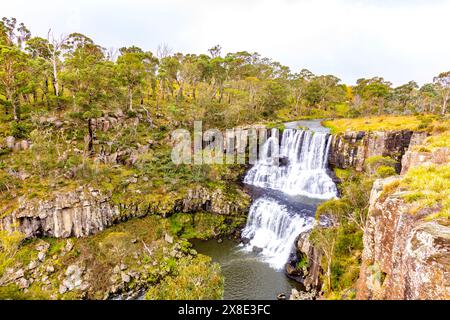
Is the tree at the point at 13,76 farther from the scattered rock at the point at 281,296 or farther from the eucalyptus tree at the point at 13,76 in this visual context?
the scattered rock at the point at 281,296

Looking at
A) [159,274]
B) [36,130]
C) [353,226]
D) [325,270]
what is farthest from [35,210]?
[353,226]

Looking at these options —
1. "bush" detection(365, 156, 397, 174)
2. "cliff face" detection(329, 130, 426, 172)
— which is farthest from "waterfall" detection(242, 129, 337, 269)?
"bush" detection(365, 156, 397, 174)

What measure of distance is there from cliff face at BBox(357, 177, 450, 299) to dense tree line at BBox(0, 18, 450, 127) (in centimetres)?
3421

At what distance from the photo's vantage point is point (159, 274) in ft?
77.0

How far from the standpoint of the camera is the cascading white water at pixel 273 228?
83.4ft

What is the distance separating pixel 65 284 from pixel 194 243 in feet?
42.7

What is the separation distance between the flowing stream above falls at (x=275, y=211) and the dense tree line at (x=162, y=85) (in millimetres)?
12910

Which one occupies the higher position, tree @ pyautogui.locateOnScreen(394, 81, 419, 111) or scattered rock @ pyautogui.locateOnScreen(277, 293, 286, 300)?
tree @ pyautogui.locateOnScreen(394, 81, 419, 111)

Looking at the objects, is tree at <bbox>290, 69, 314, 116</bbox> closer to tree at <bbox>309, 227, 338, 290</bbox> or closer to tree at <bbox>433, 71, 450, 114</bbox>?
tree at <bbox>433, 71, 450, 114</bbox>

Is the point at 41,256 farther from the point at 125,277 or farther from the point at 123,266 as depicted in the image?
the point at 125,277

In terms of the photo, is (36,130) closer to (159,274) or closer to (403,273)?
(159,274)

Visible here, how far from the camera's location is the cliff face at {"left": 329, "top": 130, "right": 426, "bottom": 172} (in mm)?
30750

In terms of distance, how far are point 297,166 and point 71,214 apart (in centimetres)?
3080

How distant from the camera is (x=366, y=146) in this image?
1329 inches
